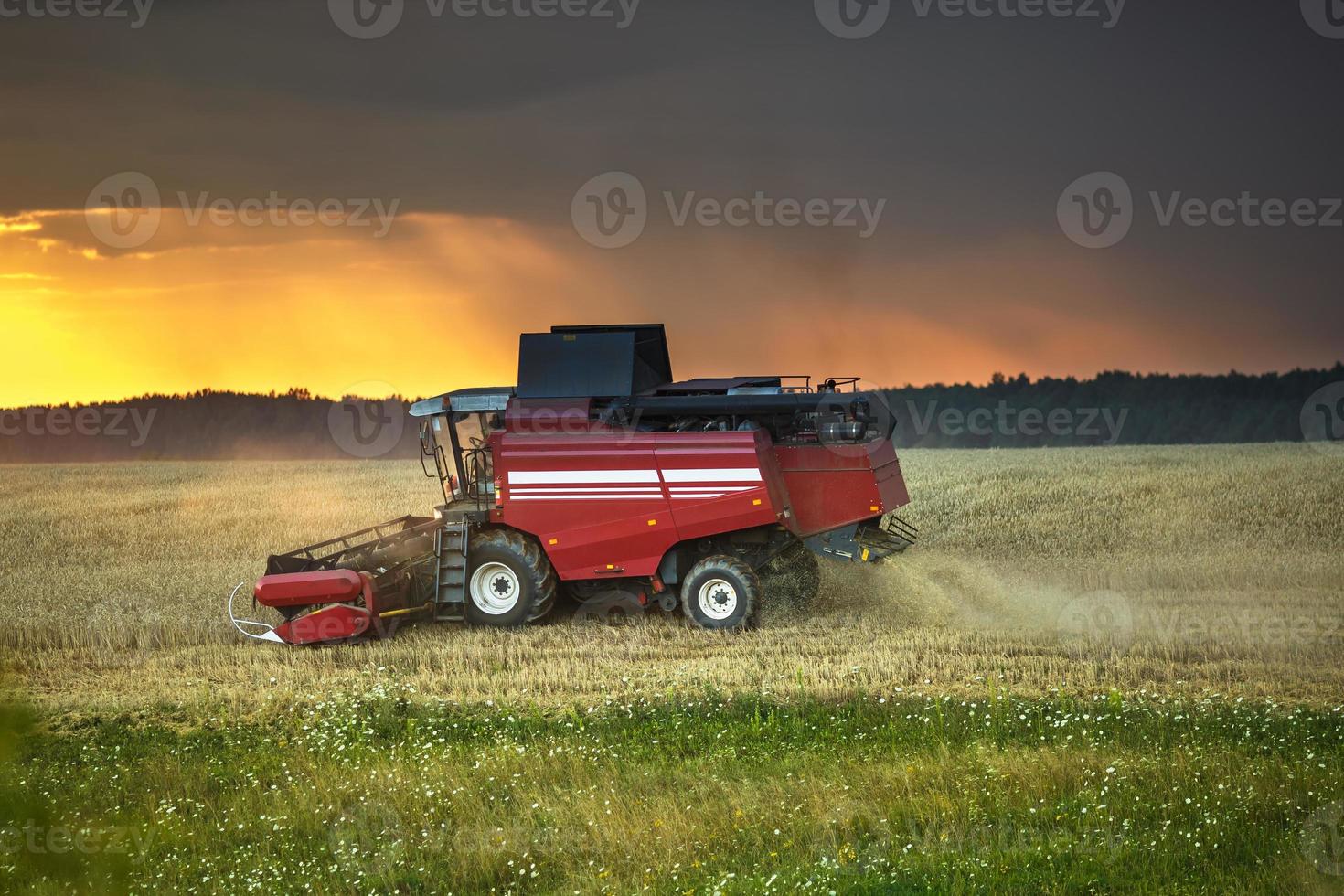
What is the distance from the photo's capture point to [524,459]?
52.4ft

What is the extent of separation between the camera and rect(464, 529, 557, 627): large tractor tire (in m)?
16.0

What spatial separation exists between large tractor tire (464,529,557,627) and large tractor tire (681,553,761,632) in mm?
1852

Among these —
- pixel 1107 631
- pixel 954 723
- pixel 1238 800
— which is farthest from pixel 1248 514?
pixel 1238 800

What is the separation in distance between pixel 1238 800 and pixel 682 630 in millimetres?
8027

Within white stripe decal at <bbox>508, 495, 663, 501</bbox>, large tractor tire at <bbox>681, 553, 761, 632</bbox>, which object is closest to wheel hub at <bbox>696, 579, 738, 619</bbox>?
large tractor tire at <bbox>681, 553, 761, 632</bbox>

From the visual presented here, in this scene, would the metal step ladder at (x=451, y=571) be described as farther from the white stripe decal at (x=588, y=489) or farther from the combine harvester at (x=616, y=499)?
the white stripe decal at (x=588, y=489)

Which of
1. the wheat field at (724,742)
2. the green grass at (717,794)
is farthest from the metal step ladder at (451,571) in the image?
the green grass at (717,794)

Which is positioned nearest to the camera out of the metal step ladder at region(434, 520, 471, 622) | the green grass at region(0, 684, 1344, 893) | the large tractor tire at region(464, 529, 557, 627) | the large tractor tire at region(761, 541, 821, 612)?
the green grass at region(0, 684, 1344, 893)

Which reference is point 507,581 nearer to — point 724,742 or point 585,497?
point 585,497

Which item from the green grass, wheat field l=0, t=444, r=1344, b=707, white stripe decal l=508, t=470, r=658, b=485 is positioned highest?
white stripe decal l=508, t=470, r=658, b=485

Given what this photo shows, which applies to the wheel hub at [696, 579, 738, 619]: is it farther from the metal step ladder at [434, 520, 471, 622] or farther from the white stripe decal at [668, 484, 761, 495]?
the metal step ladder at [434, 520, 471, 622]

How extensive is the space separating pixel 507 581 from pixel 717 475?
3.18 metres

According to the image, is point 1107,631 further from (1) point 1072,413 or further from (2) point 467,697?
(1) point 1072,413

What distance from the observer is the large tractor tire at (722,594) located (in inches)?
607
